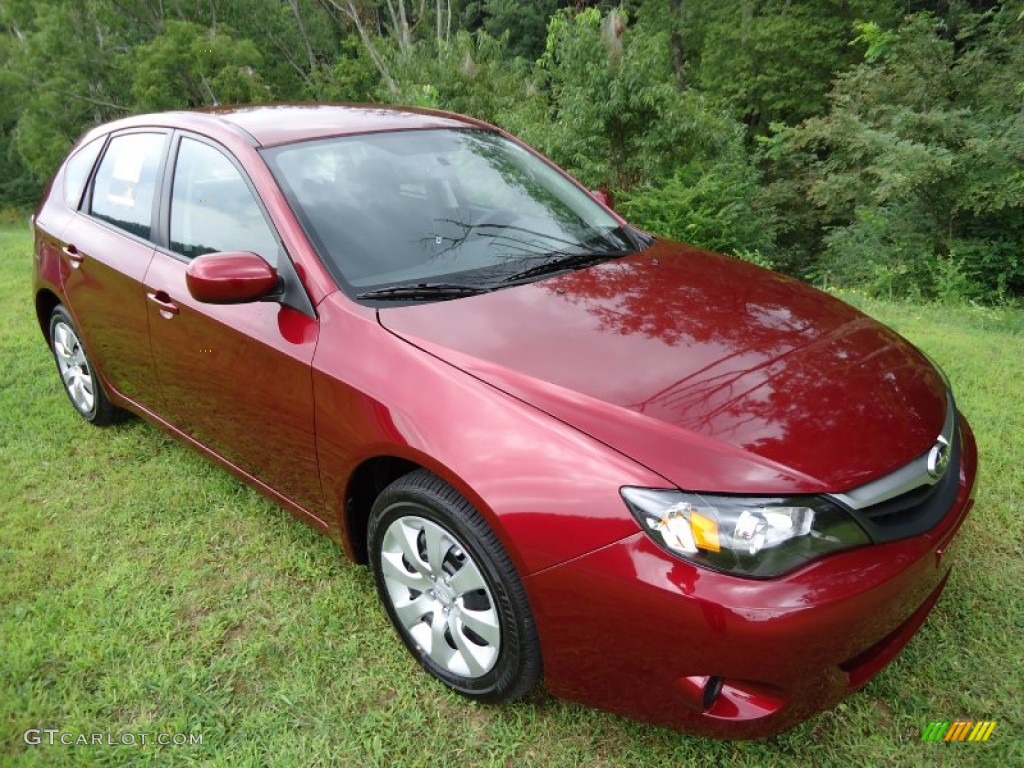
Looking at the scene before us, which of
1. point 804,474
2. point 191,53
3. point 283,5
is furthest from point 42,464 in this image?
point 283,5

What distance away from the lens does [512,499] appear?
1791 mm

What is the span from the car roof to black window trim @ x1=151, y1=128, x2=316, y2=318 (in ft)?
0.24

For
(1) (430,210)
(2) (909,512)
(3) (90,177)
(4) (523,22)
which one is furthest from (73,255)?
(4) (523,22)

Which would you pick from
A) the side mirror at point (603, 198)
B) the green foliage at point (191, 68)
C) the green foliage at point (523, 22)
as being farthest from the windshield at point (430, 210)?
the green foliage at point (523, 22)

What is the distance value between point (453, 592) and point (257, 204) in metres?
1.47

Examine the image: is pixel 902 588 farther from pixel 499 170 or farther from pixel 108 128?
pixel 108 128

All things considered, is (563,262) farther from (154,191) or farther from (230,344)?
(154,191)

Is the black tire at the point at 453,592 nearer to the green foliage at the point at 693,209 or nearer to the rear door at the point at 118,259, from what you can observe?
the rear door at the point at 118,259

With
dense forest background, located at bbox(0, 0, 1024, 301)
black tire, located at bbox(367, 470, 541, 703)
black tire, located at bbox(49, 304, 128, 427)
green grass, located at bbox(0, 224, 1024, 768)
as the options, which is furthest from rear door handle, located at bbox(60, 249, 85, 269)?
dense forest background, located at bbox(0, 0, 1024, 301)

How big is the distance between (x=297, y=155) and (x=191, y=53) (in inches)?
739

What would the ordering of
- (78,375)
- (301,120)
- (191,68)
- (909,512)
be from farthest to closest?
(191,68) → (78,375) → (301,120) → (909,512)

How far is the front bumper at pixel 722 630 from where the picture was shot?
1.59 meters

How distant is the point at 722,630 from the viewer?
1582 mm

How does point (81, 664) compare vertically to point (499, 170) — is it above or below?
below
